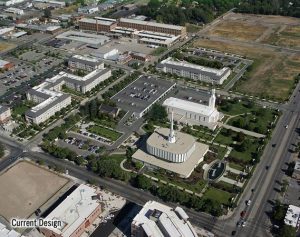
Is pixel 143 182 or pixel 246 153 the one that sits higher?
pixel 143 182

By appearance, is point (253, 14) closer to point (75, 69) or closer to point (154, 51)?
point (154, 51)

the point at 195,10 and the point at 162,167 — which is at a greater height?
the point at 195,10

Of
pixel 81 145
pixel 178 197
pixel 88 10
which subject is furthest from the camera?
pixel 88 10

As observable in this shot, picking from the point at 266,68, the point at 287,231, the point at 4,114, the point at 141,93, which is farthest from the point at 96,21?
the point at 287,231

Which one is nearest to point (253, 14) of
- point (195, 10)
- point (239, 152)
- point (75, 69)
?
point (195, 10)

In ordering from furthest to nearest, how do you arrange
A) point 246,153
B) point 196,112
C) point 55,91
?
point 55,91 → point 196,112 → point 246,153

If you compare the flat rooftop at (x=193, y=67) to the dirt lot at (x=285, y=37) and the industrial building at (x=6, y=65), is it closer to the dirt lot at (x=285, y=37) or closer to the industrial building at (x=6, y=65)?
the dirt lot at (x=285, y=37)
